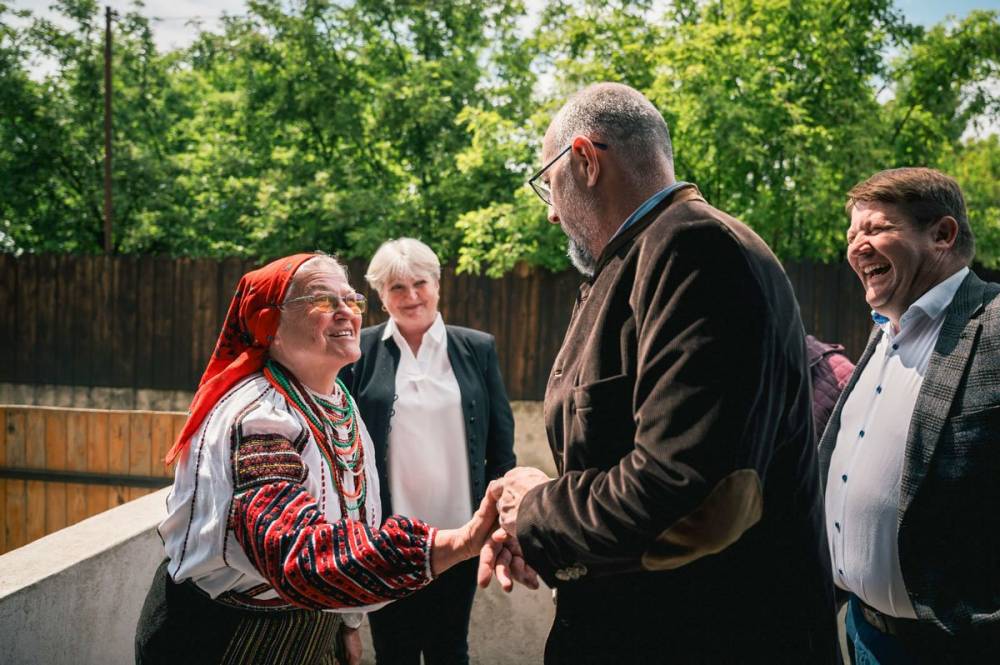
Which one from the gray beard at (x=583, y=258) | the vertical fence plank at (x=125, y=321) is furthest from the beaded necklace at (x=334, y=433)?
the vertical fence plank at (x=125, y=321)

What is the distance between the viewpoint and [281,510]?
1746 millimetres

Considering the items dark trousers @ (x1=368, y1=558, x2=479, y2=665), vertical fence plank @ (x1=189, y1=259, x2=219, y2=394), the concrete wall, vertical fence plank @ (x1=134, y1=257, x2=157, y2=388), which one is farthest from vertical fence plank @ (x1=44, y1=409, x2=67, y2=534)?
vertical fence plank @ (x1=134, y1=257, x2=157, y2=388)

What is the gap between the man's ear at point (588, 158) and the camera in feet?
5.62

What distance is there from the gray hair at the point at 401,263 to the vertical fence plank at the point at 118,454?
144 inches

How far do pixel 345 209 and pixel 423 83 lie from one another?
324 centimetres

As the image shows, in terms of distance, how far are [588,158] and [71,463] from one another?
6.37m

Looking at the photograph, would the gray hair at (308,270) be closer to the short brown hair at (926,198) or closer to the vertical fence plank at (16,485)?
the short brown hair at (926,198)

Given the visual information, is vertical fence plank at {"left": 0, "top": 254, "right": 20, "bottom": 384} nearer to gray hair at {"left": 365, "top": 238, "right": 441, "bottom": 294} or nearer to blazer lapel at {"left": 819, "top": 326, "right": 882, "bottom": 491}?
gray hair at {"left": 365, "top": 238, "right": 441, "bottom": 294}

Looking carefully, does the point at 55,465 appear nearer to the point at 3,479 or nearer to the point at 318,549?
the point at 3,479

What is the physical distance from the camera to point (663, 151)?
1736mm

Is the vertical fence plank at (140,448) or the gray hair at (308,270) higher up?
the gray hair at (308,270)

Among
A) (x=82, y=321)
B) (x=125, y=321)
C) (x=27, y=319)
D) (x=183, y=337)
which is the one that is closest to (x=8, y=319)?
(x=27, y=319)

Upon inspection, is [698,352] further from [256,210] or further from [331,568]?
[256,210]

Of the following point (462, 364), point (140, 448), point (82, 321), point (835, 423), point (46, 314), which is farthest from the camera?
point (46, 314)
